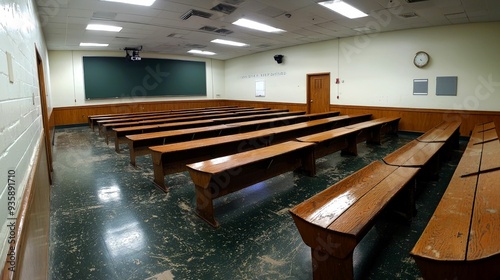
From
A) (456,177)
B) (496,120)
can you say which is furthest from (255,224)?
(496,120)

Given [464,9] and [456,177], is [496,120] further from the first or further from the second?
[456,177]

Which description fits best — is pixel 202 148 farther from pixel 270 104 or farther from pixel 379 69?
pixel 270 104

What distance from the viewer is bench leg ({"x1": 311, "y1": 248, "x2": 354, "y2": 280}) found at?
165cm

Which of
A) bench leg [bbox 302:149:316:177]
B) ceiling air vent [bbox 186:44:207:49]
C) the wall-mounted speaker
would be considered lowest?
bench leg [bbox 302:149:316:177]

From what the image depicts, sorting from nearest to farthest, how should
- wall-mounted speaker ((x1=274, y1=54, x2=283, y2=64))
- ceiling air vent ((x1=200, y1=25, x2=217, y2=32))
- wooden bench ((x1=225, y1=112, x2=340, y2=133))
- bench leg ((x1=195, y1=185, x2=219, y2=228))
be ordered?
1. bench leg ((x1=195, y1=185, x2=219, y2=228))
2. wooden bench ((x1=225, y1=112, x2=340, y2=133))
3. ceiling air vent ((x1=200, y1=25, x2=217, y2=32))
4. wall-mounted speaker ((x1=274, y1=54, x2=283, y2=64))

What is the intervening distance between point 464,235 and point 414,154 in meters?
2.07

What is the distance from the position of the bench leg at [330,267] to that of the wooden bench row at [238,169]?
119 centimetres

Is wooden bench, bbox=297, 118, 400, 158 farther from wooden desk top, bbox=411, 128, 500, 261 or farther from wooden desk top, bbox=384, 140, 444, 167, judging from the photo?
wooden desk top, bbox=411, 128, 500, 261

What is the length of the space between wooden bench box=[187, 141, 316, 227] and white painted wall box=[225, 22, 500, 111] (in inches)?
204

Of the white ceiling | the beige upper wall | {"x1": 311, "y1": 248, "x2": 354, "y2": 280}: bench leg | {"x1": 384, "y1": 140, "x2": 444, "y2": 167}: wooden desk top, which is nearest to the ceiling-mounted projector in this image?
the beige upper wall

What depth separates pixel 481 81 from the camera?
641cm

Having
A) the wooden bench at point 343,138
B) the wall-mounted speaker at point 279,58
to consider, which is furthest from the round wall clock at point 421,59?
the wall-mounted speaker at point 279,58

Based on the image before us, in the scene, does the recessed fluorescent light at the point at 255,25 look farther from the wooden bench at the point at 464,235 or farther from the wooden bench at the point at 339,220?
the wooden bench at the point at 464,235

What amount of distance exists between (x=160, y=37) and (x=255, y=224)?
25.1 ft
